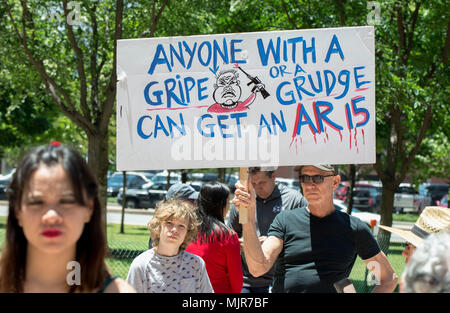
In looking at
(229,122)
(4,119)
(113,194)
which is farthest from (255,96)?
(113,194)

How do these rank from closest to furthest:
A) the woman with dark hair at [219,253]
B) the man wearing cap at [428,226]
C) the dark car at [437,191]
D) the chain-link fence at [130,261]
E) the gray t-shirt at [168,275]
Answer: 1. the man wearing cap at [428,226]
2. the gray t-shirt at [168,275]
3. the woman with dark hair at [219,253]
4. the chain-link fence at [130,261]
5. the dark car at [437,191]

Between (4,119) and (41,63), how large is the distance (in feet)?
26.6

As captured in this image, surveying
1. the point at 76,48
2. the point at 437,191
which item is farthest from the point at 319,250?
the point at 437,191

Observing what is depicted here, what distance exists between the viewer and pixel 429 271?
2135 mm

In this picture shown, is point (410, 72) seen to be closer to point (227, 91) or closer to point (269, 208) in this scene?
point (269, 208)

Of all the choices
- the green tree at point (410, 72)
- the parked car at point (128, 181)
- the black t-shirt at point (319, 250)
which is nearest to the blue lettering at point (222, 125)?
the black t-shirt at point (319, 250)

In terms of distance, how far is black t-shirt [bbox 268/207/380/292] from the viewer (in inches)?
151

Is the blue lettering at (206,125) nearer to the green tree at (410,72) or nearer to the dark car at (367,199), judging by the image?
the green tree at (410,72)

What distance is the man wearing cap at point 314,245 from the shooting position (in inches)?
149

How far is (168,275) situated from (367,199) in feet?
100

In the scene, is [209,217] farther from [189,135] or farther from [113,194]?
[113,194]

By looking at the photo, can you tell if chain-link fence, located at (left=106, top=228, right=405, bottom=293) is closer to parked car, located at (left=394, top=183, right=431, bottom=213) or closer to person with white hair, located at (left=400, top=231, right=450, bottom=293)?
person with white hair, located at (left=400, top=231, right=450, bottom=293)

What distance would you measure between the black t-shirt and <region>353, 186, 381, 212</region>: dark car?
1158 inches

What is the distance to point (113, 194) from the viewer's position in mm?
35844
